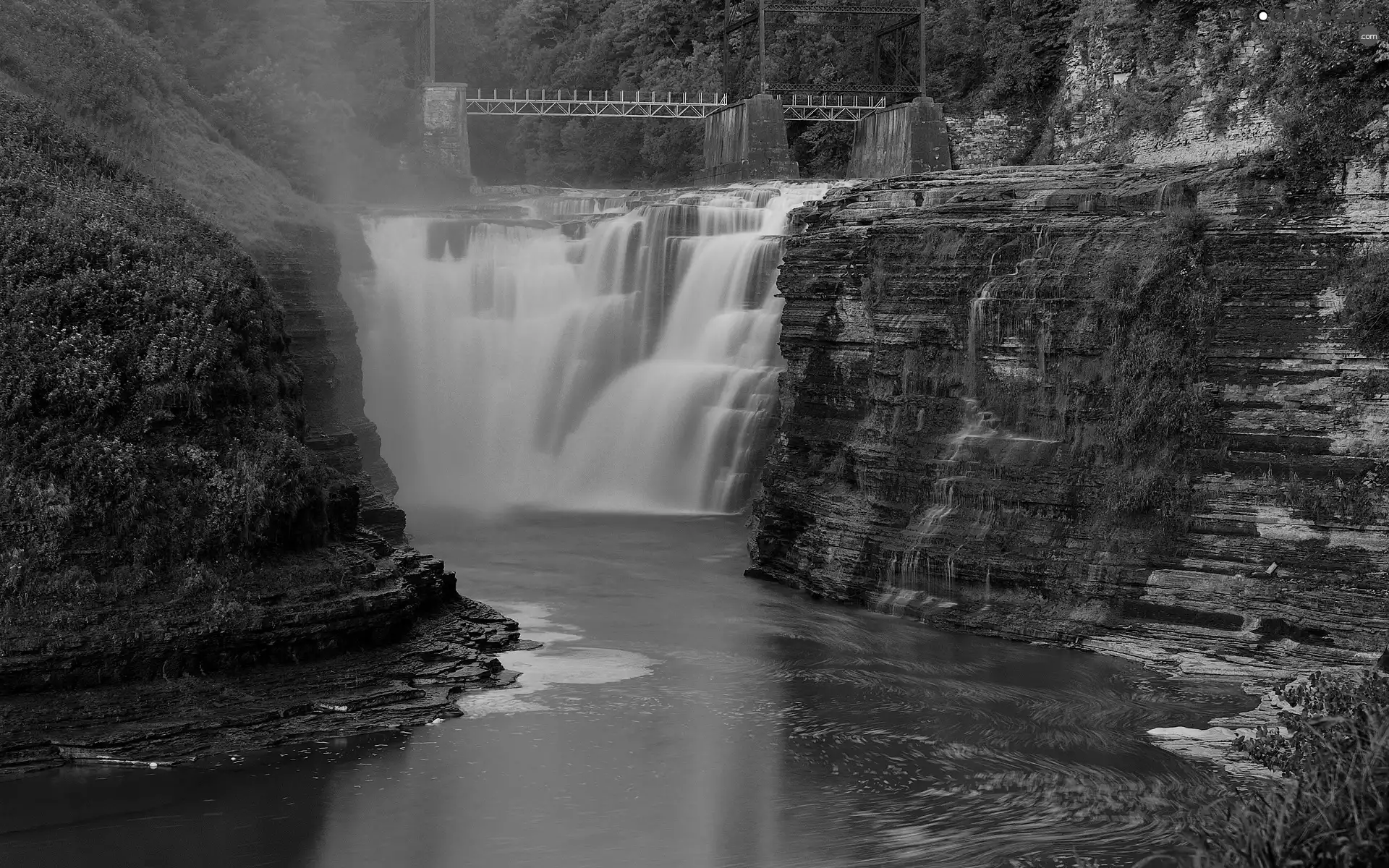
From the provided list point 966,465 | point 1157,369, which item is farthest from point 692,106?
point 1157,369

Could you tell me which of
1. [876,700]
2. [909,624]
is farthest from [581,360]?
[876,700]

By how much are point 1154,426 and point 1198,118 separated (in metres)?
10.4

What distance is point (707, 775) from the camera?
13.0 metres

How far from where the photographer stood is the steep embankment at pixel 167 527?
13.4 meters

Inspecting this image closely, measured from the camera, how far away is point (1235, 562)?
16016mm

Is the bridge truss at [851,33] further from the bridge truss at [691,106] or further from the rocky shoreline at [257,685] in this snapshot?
the rocky shoreline at [257,685]

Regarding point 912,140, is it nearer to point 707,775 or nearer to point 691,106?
point 691,106

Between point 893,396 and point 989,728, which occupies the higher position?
point 893,396

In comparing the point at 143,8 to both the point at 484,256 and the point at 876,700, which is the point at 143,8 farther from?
the point at 876,700

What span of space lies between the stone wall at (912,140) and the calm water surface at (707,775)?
24038 mm

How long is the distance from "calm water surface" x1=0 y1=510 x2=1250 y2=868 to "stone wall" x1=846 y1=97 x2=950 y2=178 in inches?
946

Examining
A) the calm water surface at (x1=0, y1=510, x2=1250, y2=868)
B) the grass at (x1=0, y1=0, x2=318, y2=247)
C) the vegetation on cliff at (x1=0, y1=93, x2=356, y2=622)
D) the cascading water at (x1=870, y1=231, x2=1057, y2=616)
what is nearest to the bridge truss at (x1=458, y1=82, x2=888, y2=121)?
the grass at (x1=0, y1=0, x2=318, y2=247)

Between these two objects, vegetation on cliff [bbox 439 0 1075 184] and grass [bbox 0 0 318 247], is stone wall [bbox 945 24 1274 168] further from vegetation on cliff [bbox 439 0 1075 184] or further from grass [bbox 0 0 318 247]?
grass [bbox 0 0 318 247]

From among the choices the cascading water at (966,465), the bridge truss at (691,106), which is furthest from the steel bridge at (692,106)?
the cascading water at (966,465)
